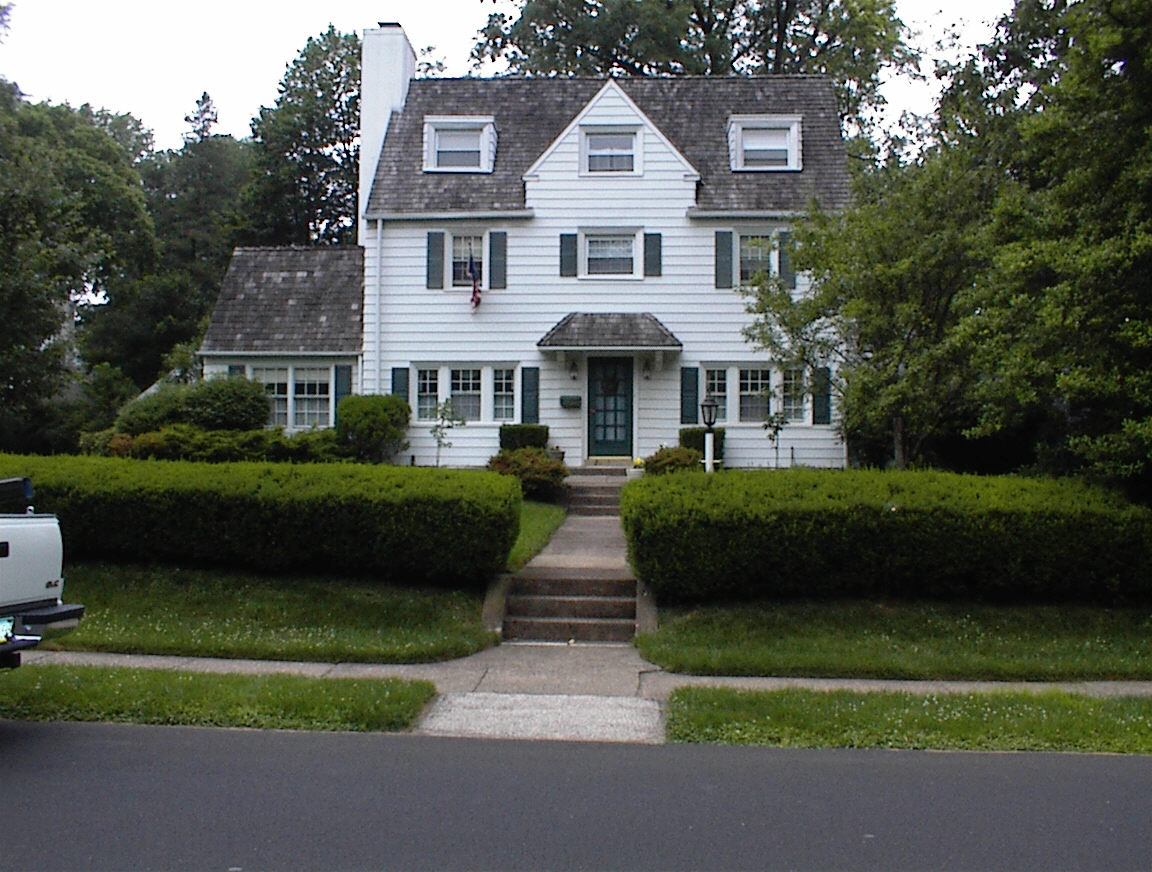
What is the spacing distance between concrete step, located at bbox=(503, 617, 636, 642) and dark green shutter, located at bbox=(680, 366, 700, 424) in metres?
12.5

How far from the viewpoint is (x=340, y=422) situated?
23016 millimetres

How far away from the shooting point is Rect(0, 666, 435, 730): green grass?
810cm

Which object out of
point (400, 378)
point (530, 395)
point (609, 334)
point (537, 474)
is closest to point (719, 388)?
point (609, 334)

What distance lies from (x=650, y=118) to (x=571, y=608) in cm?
1680

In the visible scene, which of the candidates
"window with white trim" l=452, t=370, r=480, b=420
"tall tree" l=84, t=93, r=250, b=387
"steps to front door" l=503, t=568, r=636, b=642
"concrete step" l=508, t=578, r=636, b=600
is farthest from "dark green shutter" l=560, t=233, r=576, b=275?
"tall tree" l=84, t=93, r=250, b=387

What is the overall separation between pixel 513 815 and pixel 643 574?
Result: 550 centimetres

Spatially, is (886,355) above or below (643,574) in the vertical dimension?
above

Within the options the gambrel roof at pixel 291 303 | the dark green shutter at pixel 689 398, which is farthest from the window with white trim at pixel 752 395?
the gambrel roof at pixel 291 303

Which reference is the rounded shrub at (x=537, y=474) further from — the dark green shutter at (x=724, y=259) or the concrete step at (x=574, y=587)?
the concrete step at (x=574, y=587)

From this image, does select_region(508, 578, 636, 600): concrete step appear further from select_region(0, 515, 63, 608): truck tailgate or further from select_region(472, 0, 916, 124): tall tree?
select_region(472, 0, 916, 124): tall tree

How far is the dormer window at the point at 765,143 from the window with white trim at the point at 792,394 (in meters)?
5.16

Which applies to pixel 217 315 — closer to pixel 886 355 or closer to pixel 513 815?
pixel 886 355

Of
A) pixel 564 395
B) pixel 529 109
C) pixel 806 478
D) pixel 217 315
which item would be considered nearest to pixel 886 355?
pixel 806 478

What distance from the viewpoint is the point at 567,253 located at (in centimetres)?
2377
